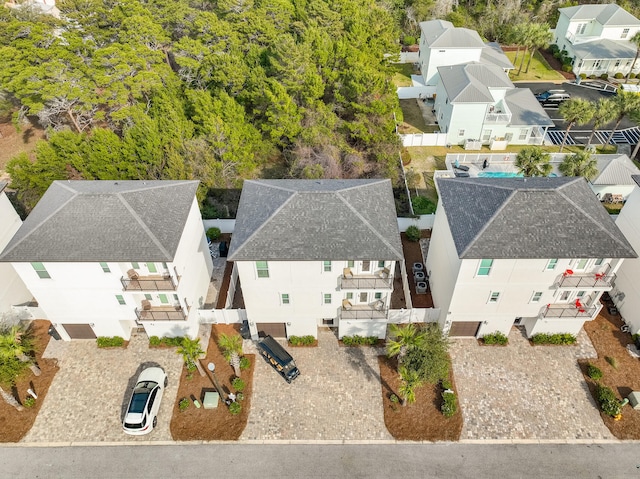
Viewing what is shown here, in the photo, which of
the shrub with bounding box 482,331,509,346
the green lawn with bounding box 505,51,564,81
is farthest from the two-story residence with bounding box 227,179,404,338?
the green lawn with bounding box 505,51,564,81

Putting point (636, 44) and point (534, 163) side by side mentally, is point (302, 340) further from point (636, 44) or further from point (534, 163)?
point (636, 44)

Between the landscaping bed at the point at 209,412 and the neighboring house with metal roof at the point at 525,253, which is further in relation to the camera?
the landscaping bed at the point at 209,412

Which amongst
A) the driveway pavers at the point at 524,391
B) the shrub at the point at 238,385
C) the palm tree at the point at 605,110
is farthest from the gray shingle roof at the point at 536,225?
the palm tree at the point at 605,110

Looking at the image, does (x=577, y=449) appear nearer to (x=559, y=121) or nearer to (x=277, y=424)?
(x=277, y=424)

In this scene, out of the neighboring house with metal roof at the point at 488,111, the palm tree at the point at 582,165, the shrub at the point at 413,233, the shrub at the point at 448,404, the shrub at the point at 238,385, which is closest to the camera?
the shrub at the point at 448,404

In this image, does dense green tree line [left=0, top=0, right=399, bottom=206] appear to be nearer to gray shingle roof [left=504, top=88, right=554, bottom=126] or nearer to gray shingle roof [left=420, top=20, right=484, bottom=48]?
gray shingle roof [left=420, top=20, right=484, bottom=48]

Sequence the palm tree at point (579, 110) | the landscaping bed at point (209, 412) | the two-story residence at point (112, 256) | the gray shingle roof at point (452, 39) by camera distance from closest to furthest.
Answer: the two-story residence at point (112, 256) < the landscaping bed at point (209, 412) < the palm tree at point (579, 110) < the gray shingle roof at point (452, 39)

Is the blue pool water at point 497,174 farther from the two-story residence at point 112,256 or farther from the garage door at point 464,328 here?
the two-story residence at point 112,256
